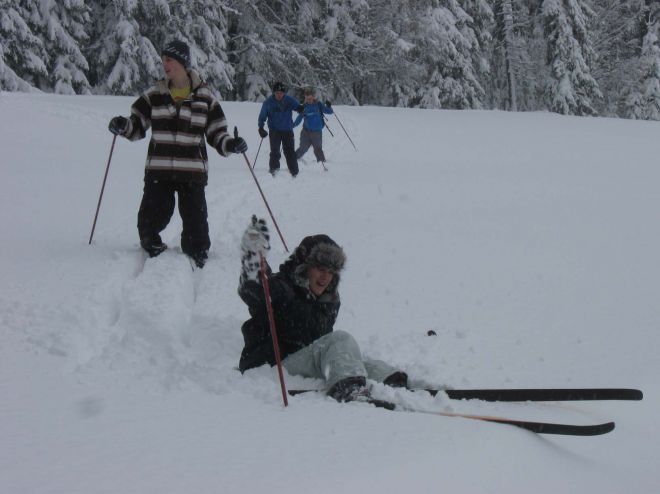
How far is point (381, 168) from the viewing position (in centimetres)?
1114

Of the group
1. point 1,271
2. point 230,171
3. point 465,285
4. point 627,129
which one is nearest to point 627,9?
point 627,129

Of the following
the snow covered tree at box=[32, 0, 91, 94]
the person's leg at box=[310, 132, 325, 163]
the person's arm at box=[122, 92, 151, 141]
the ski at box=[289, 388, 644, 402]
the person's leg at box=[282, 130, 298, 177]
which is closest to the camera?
the ski at box=[289, 388, 644, 402]

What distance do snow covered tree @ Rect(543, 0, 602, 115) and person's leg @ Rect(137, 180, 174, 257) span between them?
22.9 m

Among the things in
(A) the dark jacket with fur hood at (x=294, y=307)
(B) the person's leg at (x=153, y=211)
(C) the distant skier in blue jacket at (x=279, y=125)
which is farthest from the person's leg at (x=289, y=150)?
(A) the dark jacket with fur hood at (x=294, y=307)

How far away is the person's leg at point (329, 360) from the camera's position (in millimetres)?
3252

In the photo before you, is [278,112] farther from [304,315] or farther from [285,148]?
[304,315]

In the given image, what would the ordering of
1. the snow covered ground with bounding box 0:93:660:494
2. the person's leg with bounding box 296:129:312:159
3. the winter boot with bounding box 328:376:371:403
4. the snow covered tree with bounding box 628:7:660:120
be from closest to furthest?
1. the snow covered ground with bounding box 0:93:660:494
2. the winter boot with bounding box 328:376:371:403
3. the person's leg with bounding box 296:129:312:159
4. the snow covered tree with bounding box 628:7:660:120

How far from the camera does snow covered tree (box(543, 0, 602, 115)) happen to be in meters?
24.6

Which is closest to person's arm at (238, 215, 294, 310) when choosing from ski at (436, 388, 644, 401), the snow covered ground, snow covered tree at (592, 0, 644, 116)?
the snow covered ground

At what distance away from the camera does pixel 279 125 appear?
10070 mm

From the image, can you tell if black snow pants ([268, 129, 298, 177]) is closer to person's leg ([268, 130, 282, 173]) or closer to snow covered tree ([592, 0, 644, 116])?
person's leg ([268, 130, 282, 173])

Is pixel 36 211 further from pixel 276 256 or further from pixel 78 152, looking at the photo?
pixel 78 152

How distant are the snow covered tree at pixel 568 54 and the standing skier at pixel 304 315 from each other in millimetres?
24006

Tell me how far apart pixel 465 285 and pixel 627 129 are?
13.2 meters
